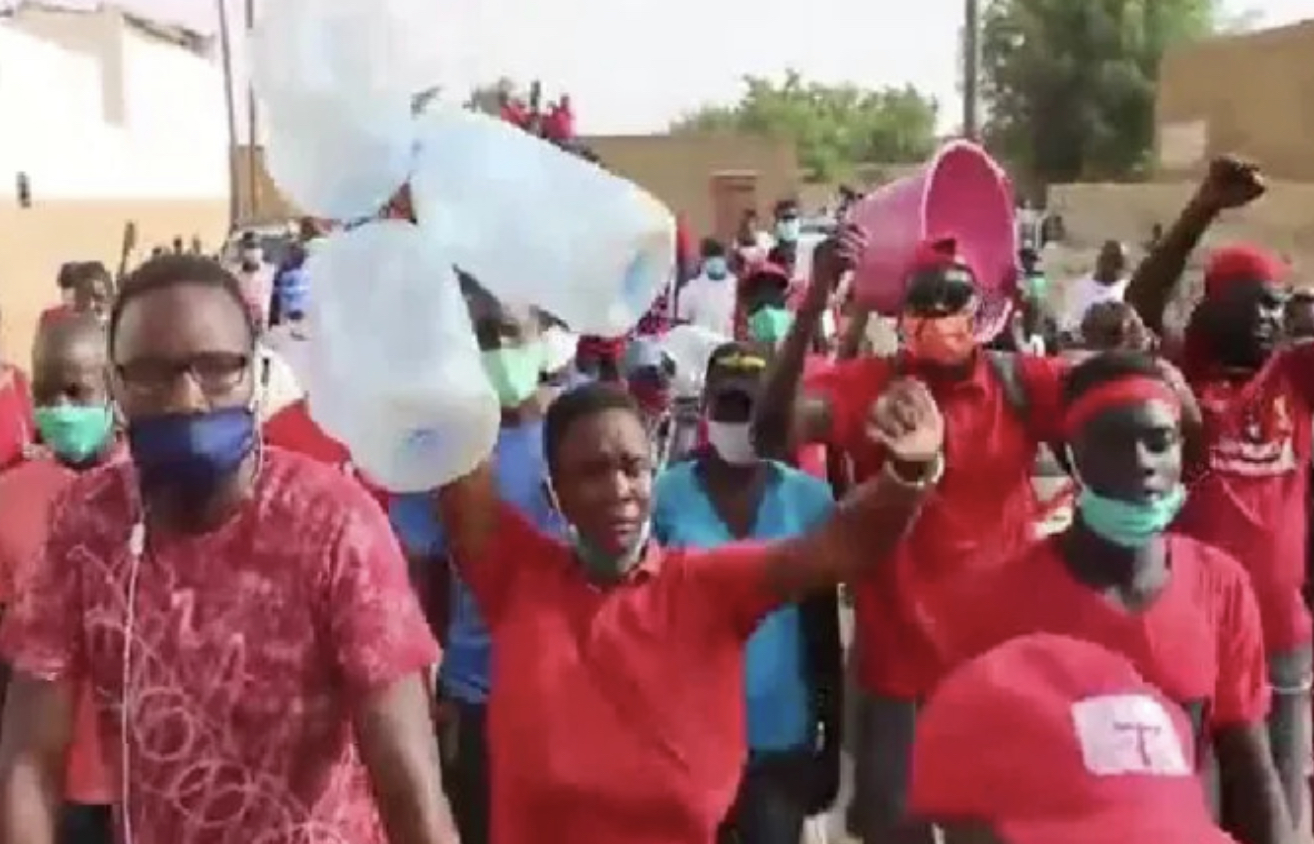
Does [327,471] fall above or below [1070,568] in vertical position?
above

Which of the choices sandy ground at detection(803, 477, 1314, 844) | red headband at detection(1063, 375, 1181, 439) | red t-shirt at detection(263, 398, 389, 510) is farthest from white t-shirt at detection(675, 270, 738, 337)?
red headband at detection(1063, 375, 1181, 439)

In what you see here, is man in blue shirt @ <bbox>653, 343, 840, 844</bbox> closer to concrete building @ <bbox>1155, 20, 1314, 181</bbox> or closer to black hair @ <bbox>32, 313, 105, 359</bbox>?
black hair @ <bbox>32, 313, 105, 359</bbox>

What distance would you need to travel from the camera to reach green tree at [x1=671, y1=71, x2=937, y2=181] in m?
96.2

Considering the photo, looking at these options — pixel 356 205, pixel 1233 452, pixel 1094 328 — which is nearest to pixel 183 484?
pixel 356 205

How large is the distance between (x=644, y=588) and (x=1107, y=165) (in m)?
59.4

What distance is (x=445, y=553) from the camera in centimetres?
586

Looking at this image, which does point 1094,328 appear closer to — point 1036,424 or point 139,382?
point 1036,424

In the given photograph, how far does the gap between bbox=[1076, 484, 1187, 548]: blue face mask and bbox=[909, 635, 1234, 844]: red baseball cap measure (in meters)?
1.54

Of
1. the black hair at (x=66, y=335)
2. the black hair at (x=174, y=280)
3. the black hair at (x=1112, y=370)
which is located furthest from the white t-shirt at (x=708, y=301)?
the black hair at (x=174, y=280)

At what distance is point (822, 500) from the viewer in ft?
19.4

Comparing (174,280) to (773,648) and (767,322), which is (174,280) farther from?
(767,322)

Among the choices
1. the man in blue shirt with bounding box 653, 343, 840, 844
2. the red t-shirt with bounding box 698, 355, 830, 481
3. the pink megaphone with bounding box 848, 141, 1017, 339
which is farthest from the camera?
the pink megaphone with bounding box 848, 141, 1017, 339

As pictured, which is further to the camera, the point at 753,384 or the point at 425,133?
the point at 753,384

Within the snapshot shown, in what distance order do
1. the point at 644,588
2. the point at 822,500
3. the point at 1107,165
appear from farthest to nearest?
the point at 1107,165 → the point at 822,500 → the point at 644,588
